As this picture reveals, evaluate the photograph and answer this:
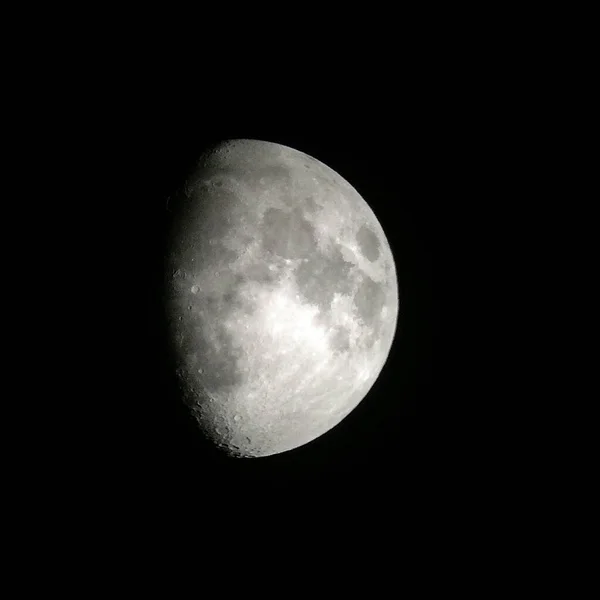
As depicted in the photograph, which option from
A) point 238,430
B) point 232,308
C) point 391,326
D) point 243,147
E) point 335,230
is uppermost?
point 243,147

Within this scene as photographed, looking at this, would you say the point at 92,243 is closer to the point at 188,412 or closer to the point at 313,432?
the point at 188,412

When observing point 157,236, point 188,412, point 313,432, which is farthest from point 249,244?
point 313,432

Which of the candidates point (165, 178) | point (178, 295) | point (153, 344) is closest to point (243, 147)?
point (165, 178)

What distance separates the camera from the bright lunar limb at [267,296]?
91.5 inches

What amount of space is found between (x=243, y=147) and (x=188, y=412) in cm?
139

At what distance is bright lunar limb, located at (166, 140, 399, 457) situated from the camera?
7.63 feet

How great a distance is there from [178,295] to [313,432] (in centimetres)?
109

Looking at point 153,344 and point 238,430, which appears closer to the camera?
point 153,344

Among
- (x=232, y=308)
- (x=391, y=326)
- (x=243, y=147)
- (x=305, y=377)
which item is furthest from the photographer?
(x=391, y=326)

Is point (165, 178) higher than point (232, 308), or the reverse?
point (165, 178)

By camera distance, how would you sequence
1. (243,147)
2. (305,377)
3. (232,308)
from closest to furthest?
(232,308)
(305,377)
(243,147)

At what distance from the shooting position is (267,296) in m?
2.31

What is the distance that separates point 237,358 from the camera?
7.72 ft

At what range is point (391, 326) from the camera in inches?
116
